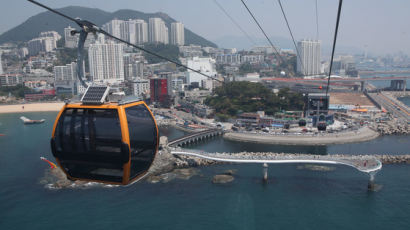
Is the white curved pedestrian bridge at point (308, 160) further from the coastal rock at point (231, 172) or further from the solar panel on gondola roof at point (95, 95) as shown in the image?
the solar panel on gondola roof at point (95, 95)

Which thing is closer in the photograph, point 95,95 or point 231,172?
point 95,95

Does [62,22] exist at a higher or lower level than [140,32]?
higher

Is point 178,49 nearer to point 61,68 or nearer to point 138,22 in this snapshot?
point 138,22

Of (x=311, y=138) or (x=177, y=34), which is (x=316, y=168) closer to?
(x=311, y=138)

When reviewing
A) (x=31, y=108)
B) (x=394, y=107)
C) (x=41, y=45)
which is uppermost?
(x=41, y=45)

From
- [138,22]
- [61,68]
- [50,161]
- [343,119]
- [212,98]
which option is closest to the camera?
[50,161]

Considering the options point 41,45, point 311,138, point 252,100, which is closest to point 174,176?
point 311,138

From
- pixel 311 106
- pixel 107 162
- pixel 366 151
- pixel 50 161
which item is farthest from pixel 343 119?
pixel 107 162
